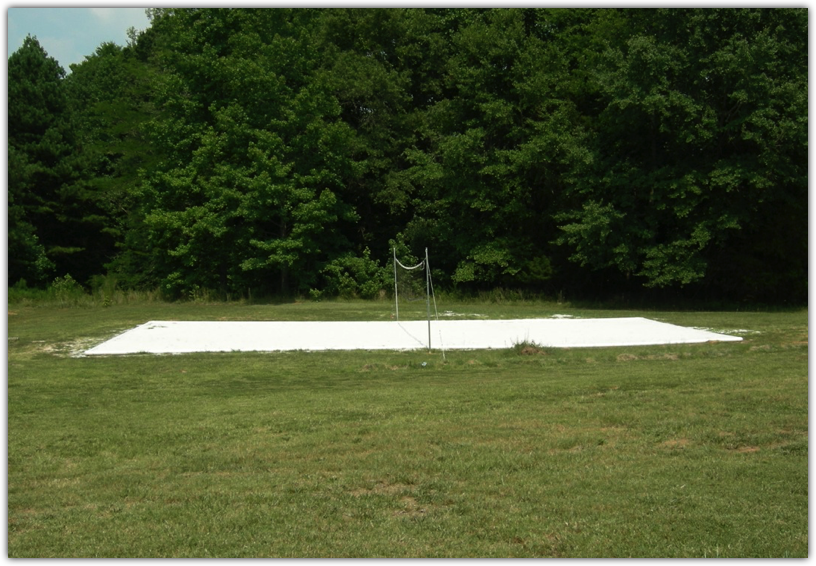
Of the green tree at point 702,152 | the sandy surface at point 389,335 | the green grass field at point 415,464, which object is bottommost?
the sandy surface at point 389,335

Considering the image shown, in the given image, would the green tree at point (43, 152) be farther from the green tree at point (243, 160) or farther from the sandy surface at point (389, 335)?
the sandy surface at point (389, 335)

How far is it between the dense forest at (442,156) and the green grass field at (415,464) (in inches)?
650

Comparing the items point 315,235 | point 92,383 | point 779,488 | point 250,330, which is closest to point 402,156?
point 315,235

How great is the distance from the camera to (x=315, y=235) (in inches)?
1331

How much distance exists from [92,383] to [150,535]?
7.28 meters

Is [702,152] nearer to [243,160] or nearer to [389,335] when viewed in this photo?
[389,335]

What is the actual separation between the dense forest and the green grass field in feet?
54.2

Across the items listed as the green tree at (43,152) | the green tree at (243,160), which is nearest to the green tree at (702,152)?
the green tree at (243,160)

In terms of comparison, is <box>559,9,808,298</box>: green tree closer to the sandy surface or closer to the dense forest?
the dense forest

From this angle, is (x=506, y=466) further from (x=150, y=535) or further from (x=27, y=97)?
(x=27, y=97)

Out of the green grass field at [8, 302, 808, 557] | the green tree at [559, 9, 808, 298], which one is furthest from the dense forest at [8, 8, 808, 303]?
the green grass field at [8, 302, 808, 557]

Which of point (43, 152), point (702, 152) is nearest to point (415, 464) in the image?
point (702, 152)

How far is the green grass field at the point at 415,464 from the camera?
4.52m

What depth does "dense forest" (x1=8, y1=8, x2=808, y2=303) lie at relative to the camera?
26812 mm
